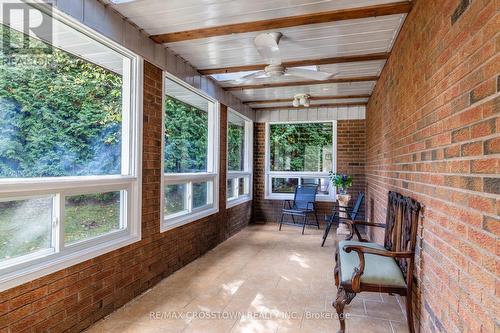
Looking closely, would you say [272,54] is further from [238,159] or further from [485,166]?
[238,159]

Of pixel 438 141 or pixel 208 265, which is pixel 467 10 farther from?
pixel 208 265

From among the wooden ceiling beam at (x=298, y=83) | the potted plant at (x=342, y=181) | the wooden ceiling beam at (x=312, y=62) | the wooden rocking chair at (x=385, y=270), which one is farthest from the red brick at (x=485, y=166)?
the potted plant at (x=342, y=181)

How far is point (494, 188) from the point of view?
1073mm

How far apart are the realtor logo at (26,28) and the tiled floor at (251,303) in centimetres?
196

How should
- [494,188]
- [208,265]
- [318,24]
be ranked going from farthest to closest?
[208,265] → [318,24] → [494,188]

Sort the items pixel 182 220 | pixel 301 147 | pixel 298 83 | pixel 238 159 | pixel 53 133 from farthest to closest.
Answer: pixel 301 147
pixel 238 159
pixel 298 83
pixel 182 220
pixel 53 133

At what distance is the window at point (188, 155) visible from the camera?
330 cm

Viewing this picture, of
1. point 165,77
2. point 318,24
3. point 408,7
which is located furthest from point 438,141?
point 165,77

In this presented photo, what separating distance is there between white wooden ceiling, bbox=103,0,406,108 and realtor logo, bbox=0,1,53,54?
0.55 metres

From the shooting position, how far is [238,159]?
581 cm

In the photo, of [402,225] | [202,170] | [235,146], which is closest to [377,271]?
[402,225]

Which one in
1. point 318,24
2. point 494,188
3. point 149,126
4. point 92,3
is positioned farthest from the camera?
point 149,126

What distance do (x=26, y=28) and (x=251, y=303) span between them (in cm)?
259

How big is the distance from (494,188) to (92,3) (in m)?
2.62
